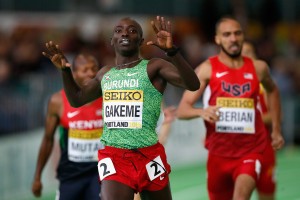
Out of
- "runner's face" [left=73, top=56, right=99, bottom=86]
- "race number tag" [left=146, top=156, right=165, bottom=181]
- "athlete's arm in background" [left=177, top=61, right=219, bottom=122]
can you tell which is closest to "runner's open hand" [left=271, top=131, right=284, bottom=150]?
"athlete's arm in background" [left=177, top=61, right=219, bottom=122]

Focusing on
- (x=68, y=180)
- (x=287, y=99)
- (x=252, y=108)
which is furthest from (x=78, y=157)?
(x=287, y=99)

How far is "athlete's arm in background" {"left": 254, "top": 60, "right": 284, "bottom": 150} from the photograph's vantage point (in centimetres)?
1163

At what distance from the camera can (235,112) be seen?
1138cm

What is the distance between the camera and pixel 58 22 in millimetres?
24203

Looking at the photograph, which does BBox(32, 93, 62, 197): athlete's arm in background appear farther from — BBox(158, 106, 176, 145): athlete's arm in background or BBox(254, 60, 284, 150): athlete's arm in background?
BBox(254, 60, 284, 150): athlete's arm in background

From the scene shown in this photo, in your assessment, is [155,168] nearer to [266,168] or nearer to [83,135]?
[83,135]

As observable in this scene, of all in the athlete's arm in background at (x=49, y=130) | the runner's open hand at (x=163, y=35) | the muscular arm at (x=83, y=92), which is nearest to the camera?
the runner's open hand at (x=163, y=35)

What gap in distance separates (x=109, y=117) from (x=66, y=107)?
219cm

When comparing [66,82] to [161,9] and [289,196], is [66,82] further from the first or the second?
[161,9]

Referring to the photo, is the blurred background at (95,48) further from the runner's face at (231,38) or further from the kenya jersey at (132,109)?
the kenya jersey at (132,109)

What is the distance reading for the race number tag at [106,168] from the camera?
9289 mm

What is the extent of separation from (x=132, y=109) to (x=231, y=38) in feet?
8.86

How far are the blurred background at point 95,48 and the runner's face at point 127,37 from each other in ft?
22.4

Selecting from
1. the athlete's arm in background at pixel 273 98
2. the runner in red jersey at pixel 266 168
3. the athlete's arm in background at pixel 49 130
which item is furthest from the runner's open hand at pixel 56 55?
the runner in red jersey at pixel 266 168
